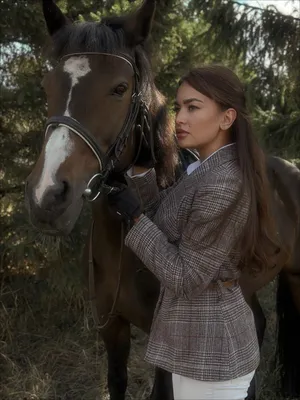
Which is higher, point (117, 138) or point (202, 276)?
point (117, 138)

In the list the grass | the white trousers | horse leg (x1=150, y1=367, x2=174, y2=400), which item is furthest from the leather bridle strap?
the grass

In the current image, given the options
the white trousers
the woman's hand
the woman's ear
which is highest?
the woman's ear

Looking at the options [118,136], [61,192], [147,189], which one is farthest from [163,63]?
[61,192]

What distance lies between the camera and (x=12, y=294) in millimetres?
4641

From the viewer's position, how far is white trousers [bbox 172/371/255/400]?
1.58 meters

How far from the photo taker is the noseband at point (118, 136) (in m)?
1.70

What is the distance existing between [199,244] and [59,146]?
59 cm

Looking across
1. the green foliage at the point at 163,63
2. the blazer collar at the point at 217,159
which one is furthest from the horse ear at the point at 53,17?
the green foliage at the point at 163,63

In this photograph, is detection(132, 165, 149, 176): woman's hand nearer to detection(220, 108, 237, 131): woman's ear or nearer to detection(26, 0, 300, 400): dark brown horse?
detection(26, 0, 300, 400): dark brown horse

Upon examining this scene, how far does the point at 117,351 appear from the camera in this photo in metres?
2.85

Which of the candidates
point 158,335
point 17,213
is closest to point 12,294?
point 17,213

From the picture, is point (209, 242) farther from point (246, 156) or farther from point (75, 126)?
point (75, 126)

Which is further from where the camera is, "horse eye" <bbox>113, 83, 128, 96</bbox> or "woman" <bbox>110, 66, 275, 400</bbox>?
"horse eye" <bbox>113, 83, 128, 96</bbox>

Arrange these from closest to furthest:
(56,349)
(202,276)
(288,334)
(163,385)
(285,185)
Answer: (202,276) < (163,385) < (285,185) < (288,334) < (56,349)
